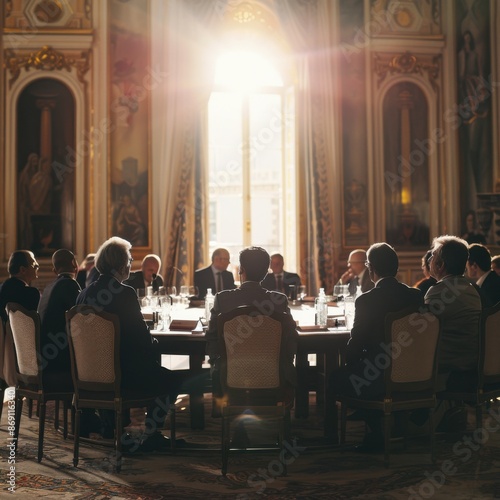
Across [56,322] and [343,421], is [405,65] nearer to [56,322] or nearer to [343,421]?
[343,421]

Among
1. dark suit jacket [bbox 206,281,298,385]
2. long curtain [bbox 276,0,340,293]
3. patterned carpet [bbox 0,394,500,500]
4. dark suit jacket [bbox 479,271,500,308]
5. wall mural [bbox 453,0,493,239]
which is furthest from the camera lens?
wall mural [bbox 453,0,493,239]

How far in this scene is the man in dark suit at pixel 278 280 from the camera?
6879 mm

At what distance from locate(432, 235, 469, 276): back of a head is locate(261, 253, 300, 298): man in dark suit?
2121 millimetres

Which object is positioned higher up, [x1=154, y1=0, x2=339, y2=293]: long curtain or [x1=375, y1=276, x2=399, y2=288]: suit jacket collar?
[x1=154, y1=0, x2=339, y2=293]: long curtain

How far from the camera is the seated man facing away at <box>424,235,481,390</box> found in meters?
4.64

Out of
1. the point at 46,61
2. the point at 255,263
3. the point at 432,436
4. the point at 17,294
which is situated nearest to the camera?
the point at 255,263

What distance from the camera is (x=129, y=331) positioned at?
4449 mm

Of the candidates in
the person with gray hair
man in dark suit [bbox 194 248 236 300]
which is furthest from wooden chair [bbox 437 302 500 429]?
man in dark suit [bbox 194 248 236 300]

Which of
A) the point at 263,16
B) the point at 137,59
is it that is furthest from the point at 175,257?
the point at 263,16

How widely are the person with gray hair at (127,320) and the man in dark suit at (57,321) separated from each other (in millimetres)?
327

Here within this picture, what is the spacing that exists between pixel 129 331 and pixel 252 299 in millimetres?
779

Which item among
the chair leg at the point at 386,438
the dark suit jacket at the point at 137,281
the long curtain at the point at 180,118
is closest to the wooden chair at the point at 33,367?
the chair leg at the point at 386,438

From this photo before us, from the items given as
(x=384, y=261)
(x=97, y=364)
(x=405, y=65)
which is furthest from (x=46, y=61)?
(x=384, y=261)

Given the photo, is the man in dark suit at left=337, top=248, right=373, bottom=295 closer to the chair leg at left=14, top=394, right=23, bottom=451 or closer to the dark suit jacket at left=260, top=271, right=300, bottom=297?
the dark suit jacket at left=260, top=271, right=300, bottom=297
